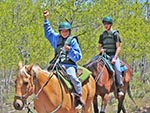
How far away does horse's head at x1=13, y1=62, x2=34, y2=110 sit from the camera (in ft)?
13.4

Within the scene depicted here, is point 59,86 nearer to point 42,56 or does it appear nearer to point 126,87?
point 126,87

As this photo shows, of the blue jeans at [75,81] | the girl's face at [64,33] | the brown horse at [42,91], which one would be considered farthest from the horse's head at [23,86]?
the girl's face at [64,33]

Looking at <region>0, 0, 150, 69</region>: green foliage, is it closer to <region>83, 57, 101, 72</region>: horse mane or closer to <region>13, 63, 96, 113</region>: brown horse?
<region>83, 57, 101, 72</region>: horse mane

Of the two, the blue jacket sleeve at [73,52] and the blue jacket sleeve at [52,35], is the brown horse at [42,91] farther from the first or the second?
the blue jacket sleeve at [52,35]

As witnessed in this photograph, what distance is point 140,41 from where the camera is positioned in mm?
20312

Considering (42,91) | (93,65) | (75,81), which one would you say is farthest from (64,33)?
(93,65)

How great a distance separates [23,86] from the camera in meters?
4.18

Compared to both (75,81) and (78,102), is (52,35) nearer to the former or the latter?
(75,81)

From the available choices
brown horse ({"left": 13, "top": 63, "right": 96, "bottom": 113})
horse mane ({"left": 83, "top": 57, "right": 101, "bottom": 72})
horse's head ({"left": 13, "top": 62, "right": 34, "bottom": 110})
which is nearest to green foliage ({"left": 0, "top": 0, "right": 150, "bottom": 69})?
horse mane ({"left": 83, "top": 57, "right": 101, "bottom": 72})

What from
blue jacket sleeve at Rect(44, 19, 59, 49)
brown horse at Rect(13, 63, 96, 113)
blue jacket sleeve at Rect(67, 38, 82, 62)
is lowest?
brown horse at Rect(13, 63, 96, 113)

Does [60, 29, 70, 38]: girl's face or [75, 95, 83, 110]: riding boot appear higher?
[60, 29, 70, 38]: girl's face

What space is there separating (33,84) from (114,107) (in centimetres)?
1078

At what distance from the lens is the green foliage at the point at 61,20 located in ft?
52.1

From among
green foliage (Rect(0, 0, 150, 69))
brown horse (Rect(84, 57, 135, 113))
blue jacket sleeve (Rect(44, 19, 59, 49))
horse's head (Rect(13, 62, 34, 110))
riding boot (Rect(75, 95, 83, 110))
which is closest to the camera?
horse's head (Rect(13, 62, 34, 110))
